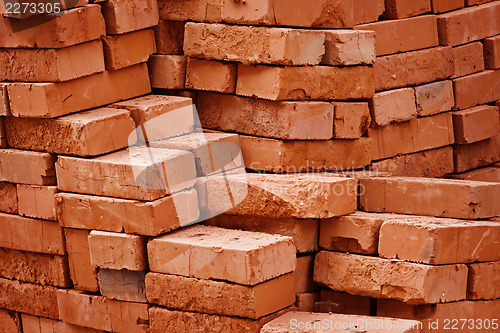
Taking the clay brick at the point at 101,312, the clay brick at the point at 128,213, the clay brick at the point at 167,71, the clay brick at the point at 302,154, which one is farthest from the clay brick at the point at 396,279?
the clay brick at the point at 167,71

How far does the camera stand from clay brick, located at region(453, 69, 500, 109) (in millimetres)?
7629

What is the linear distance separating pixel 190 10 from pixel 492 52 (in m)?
2.98

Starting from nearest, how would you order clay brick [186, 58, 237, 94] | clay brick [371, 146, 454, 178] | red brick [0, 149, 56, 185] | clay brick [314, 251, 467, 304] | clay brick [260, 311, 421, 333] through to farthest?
clay brick [260, 311, 421, 333] < clay brick [314, 251, 467, 304] < red brick [0, 149, 56, 185] < clay brick [186, 58, 237, 94] < clay brick [371, 146, 454, 178]

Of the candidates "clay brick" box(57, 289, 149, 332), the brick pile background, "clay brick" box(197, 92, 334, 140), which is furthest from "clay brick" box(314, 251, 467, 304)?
"clay brick" box(57, 289, 149, 332)

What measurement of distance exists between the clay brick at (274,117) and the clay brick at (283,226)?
0.64 metres

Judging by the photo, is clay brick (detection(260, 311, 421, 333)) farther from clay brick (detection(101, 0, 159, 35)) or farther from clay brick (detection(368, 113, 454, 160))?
clay brick (detection(101, 0, 159, 35))

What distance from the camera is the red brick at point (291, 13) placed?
20.4 ft

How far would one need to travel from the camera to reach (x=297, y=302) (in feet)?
20.8

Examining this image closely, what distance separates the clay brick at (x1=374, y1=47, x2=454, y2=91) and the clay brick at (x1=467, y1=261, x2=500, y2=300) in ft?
5.94

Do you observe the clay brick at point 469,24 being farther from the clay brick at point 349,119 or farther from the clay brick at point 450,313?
the clay brick at point 450,313

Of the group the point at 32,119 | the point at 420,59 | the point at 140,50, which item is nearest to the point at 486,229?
the point at 420,59

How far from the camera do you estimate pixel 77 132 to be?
Answer: 6055 mm

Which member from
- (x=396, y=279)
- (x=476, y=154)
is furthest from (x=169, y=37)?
(x=476, y=154)

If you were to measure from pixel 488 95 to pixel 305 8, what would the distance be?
8.29ft
